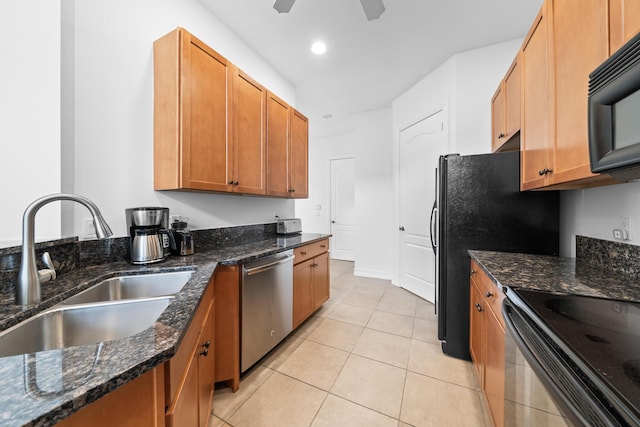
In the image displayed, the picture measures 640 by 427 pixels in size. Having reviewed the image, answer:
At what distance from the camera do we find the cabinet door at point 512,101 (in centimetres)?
172

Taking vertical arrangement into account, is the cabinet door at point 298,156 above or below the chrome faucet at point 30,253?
above

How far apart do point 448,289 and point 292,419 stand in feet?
4.66

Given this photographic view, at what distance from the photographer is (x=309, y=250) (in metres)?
2.39

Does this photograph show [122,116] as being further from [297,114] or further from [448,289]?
[448,289]

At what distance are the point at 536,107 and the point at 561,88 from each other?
0.88 ft

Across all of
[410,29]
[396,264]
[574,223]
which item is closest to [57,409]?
[574,223]

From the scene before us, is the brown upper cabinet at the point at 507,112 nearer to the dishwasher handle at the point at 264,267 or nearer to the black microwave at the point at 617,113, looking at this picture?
the black microwave at the point at 617,113

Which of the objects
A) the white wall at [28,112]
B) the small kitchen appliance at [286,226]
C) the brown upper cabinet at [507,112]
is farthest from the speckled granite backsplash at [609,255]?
the white wall at [28,112]

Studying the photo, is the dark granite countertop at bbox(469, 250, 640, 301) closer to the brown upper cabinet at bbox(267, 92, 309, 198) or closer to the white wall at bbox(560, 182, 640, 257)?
the white wall at bbox(560, 182, 640, 257)

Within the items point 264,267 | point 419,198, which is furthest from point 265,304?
point 419,198

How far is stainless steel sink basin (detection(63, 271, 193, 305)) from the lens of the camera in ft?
3.83

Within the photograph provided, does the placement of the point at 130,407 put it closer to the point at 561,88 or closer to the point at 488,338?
the point at 488,338

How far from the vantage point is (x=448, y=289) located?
1875mm

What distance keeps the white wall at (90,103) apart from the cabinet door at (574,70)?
7.79 feet
